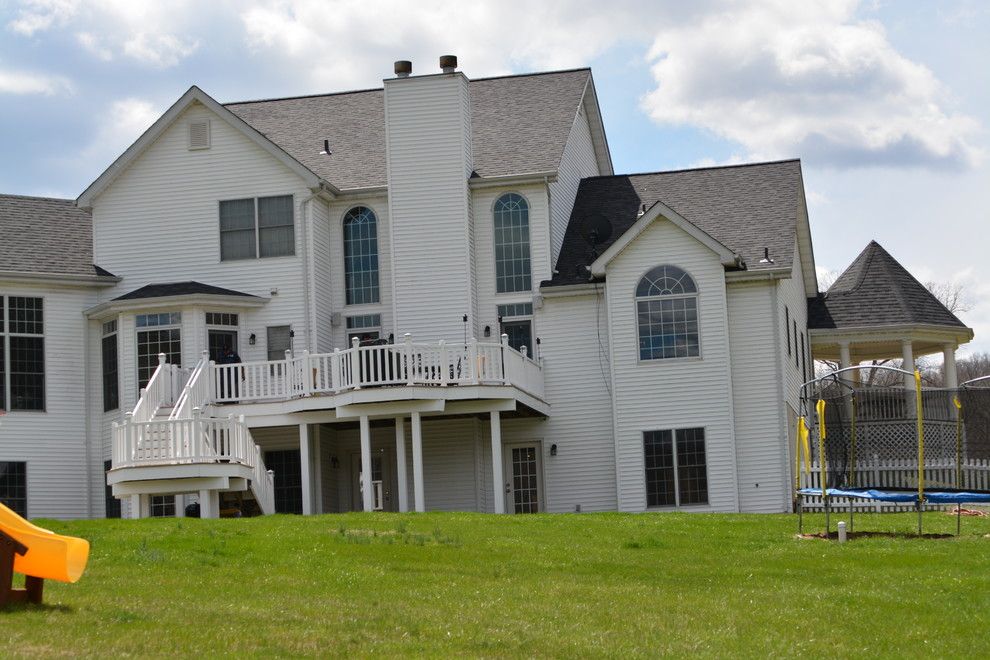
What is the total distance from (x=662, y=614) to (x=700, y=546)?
5866mm

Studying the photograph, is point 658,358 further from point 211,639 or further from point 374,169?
point 211,639

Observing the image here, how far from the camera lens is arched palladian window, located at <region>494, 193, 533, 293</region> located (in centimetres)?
3519

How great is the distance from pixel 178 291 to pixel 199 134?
13.1ft

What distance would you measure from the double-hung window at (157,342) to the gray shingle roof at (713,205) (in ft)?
27.6

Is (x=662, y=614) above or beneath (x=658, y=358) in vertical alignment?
beneath

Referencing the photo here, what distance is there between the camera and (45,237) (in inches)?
1431

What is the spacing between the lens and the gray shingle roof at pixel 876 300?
37656mm

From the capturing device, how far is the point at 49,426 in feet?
→ 114

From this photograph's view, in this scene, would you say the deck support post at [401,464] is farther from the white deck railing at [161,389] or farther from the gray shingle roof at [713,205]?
the gray shingle roof at [713,205]

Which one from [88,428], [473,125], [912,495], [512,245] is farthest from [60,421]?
[912,495]

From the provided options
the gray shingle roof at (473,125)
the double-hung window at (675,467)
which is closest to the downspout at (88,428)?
the gray shingle roof at (473,125)

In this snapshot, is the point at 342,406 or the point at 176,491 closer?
the point at 176,491

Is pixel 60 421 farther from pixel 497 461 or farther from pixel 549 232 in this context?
pixel 549 232

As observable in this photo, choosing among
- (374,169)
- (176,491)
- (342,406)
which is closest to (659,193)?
(374,169)
